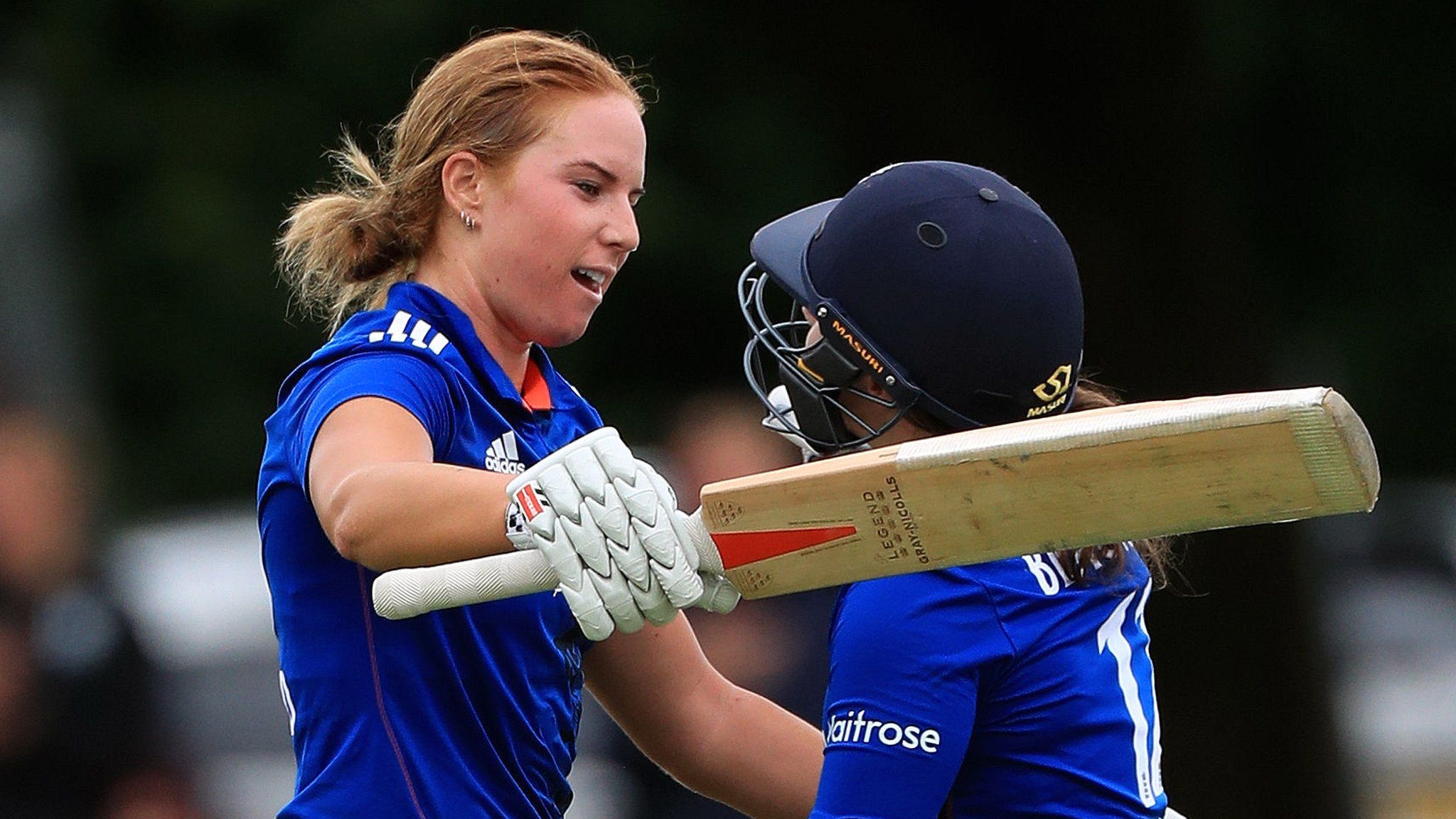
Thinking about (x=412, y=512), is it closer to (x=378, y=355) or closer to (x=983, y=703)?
(x=378, y=355)

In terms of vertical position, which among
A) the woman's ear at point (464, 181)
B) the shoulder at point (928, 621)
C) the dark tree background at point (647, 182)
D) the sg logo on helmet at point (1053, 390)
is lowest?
the dark tree background at point (647, 182)

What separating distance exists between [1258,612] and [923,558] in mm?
3359

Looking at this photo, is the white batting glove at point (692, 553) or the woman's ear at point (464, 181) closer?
the white batting glove at point (692, 553)

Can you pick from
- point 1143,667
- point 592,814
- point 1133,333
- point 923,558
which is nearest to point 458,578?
point 923,558

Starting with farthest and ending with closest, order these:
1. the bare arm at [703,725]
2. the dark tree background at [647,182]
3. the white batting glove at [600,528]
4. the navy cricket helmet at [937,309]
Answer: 1. the dark tree background at [647,182]
2. the bare arm at [703,725]
3. the navy cricket helmet at [937,309]
4. the white batting glove at [600,528]

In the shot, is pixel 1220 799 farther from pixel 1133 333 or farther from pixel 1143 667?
A: pixel 1143 667

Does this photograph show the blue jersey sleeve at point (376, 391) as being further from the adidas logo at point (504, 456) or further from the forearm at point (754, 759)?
the forearm at point (754, 759)

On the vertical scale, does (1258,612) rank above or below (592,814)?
above

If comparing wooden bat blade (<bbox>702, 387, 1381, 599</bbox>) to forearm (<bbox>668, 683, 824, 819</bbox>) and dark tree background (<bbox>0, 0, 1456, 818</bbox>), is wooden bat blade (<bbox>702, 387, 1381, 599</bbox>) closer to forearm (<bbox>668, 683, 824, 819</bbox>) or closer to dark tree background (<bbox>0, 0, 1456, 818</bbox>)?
forearm (<bbox>668, 683, 824, 819</bbox>)

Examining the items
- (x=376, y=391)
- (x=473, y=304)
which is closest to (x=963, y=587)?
(x=376, y=391)

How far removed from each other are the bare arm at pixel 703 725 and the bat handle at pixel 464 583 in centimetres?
89

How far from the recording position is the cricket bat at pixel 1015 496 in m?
2.12

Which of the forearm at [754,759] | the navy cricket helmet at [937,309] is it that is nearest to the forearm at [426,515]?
the navy cricket helmet at [937,309]

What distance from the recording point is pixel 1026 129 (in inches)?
213
